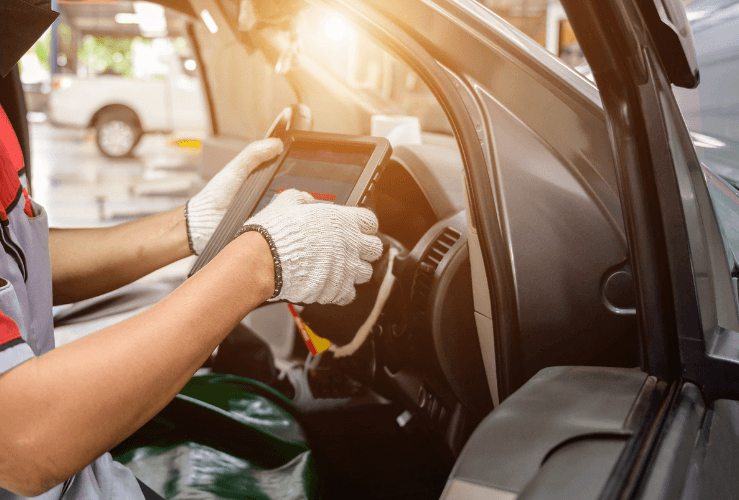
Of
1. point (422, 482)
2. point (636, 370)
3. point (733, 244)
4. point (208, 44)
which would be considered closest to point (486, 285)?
point (636, 370)

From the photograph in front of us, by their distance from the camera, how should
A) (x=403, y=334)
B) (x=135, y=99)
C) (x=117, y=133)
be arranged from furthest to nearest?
(x=117, y=133)
(x=135, y=99)
(x=403, y=334)

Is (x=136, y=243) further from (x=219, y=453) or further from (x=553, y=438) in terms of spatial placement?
(x=553, y=438)

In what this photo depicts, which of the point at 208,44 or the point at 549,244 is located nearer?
the point at 549,244

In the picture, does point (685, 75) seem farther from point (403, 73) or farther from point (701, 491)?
point (403, 73)

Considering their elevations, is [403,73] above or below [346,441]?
above

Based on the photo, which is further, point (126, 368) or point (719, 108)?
point (719, 108)

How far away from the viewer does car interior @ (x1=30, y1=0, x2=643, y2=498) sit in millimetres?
909

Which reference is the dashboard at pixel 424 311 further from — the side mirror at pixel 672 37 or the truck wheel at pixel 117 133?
the truck wheel at pixel 117 133

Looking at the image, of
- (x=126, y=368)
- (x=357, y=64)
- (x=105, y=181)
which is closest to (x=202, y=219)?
(x=126, y=368)

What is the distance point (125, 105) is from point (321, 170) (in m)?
9.13

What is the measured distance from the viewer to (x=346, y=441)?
1.60m

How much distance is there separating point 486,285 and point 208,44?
4080 mm

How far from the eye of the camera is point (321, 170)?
1052 mm

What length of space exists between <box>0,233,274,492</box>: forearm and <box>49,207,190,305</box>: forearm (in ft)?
1.75
